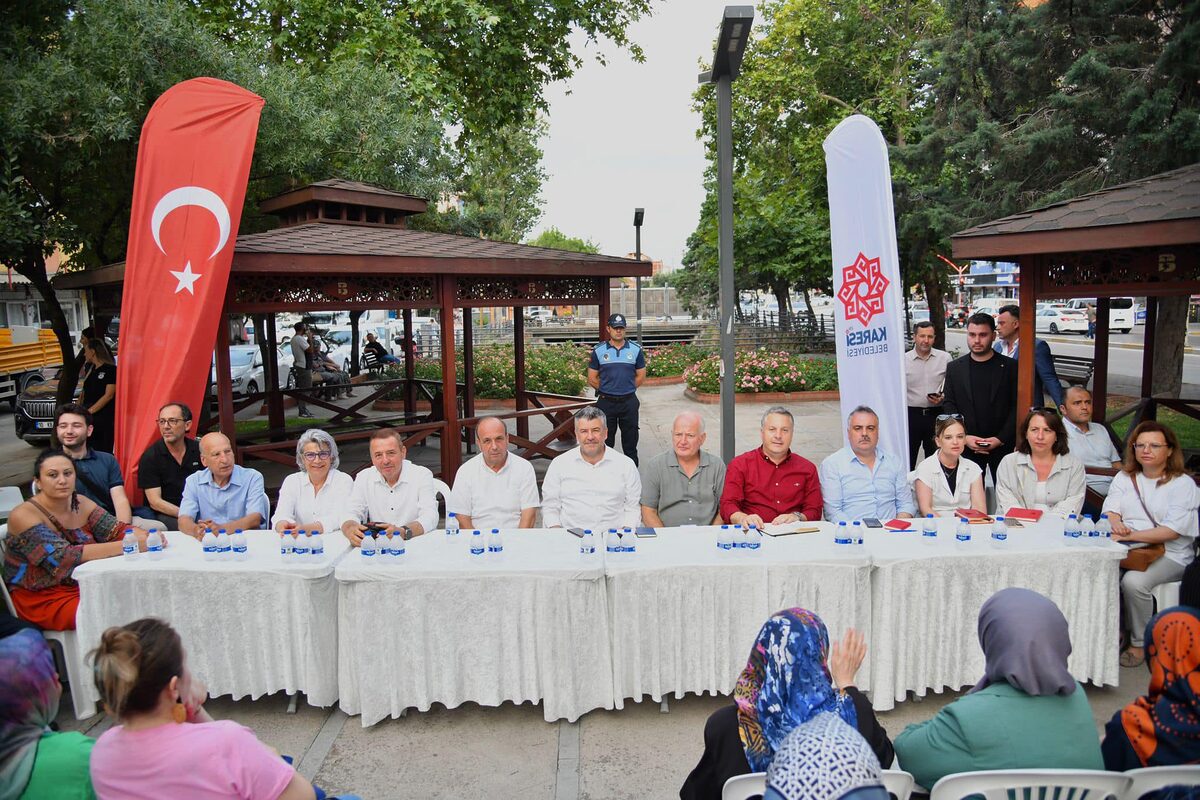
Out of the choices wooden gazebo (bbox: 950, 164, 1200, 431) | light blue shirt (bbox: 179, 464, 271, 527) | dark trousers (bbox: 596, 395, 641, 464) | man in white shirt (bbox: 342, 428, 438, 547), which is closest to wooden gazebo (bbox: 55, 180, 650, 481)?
dark trousers (bbox: 596, 395, 641, 464)

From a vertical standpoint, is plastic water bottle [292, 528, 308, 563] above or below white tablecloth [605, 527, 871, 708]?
above

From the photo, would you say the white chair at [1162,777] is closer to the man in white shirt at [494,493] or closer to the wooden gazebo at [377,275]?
the man in white shirt at [494,493]

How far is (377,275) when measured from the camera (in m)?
7.62

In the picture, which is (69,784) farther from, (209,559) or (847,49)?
(847,49)

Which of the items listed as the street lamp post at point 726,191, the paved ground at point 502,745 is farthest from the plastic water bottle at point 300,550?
the street lamp post at point 726,191

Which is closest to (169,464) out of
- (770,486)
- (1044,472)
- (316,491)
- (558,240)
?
(316,491)

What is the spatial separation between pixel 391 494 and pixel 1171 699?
392 cm

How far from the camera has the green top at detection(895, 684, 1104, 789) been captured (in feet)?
7.61

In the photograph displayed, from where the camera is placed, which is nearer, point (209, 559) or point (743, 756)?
point (743, 756)

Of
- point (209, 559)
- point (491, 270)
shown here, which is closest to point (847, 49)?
point (491, 270)

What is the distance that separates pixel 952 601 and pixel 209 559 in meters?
3.70

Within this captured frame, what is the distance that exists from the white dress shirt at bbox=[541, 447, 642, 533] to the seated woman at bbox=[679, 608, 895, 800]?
2511 mm

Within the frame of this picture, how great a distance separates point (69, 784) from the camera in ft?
7.36

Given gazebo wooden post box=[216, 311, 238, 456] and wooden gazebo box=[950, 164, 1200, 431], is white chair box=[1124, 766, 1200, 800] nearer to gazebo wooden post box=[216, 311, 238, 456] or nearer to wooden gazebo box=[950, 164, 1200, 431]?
wooden gazebo box=[950, 164, 1200, 431]
